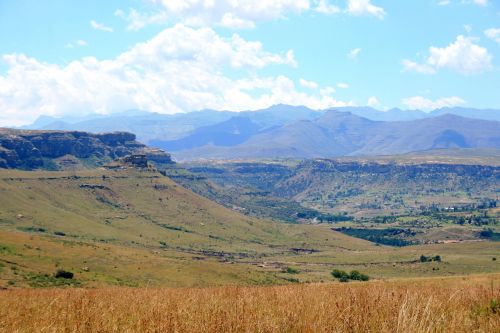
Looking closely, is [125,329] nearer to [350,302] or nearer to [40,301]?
[350,302]

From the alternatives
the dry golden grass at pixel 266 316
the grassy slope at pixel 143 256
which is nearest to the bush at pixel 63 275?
the grassy slope at pixel 143 256

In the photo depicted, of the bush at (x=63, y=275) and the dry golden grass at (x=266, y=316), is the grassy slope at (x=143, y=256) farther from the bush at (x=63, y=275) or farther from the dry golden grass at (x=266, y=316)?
the dry golden grass at (x=266, y=316)

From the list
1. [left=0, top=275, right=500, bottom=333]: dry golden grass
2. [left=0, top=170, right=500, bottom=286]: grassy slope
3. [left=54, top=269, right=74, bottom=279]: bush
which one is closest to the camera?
[left=0, top=275, right=500, bottom=333]: dry golden grass

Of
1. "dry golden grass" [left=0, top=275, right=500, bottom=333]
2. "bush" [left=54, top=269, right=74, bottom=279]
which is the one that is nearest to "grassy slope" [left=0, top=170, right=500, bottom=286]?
"bush" [left=54, top=269, right=74, bottom=279]

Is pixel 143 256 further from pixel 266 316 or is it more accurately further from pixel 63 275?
pixel 266 316

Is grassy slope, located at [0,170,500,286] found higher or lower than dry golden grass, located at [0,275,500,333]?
lower

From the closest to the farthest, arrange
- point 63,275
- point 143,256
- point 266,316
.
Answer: point 266,316, point 63,275, point 143,256

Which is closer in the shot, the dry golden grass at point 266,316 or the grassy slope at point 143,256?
the dry golden grass at point 266,316

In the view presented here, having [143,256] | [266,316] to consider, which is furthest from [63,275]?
[266,316]

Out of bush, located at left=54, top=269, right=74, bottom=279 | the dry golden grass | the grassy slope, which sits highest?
the dry golden grass

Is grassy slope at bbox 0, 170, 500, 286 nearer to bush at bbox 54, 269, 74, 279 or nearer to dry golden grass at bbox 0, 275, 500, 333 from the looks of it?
bush at bbox 54, 269, 74, 279

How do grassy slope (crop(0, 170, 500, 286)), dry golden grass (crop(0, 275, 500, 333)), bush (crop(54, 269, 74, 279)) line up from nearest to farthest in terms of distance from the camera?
dry golden grass (crop(0, 275, 500, 333)) < bush (crop(54, 269, 74, 279)) < grassy slope (crop(0, 170, 500, 286))

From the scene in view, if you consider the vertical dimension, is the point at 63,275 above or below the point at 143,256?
above

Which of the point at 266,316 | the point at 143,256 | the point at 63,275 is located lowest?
the point at 143,256
